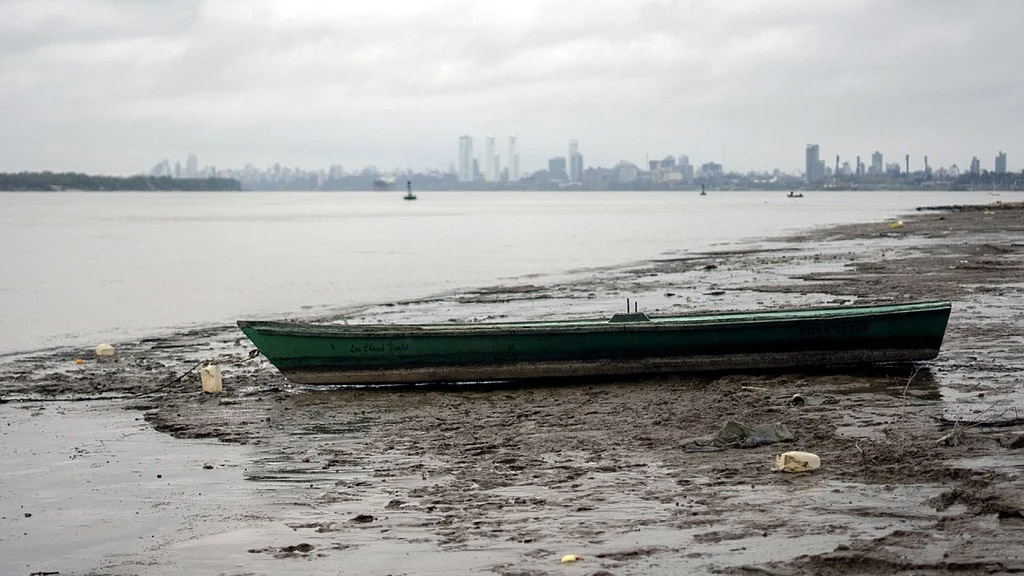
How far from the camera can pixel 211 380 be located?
51.5 ft

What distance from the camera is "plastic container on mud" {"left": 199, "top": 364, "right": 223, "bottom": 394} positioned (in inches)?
618

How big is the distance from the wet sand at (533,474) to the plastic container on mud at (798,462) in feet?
0.46

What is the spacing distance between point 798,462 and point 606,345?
575 cm

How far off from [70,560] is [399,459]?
3.49 meters

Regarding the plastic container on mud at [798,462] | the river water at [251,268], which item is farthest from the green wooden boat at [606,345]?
the river water at [251,268]

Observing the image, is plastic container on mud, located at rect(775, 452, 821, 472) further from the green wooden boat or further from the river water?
the river water

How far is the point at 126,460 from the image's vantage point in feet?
39.0

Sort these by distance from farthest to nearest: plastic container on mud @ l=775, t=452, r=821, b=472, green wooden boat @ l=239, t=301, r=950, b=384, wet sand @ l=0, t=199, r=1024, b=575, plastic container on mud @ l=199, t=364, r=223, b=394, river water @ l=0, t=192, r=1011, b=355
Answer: river water @ l=0, t=192, r=1011, b=355, plastic container on mud @ l=199, t=364, r=223, b=394, green wooden boat @ l=239, t=301, r=950, b=384, plastic container on mud @ l=775, t=452, r=821, b=472, wet sand @ l=0, t=199, r=1024, b=575

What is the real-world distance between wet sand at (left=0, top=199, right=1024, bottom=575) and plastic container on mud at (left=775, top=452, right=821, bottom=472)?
14 centimetres

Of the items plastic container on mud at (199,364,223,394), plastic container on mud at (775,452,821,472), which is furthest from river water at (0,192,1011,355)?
plastic container on mud at (775,452,821,472)

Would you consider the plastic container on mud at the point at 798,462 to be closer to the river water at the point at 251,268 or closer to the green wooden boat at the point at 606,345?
the green wooden boat at the point at 606,345

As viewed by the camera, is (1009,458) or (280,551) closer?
(280,551)

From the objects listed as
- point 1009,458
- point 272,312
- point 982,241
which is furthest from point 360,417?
point 982,241

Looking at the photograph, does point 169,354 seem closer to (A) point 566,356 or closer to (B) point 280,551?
(A) point 566,356
